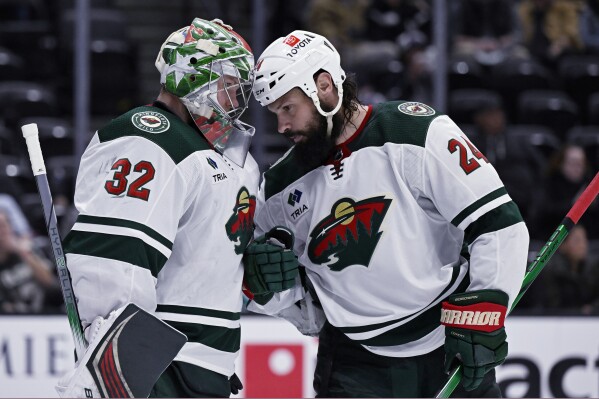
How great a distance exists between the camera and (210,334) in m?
2.92

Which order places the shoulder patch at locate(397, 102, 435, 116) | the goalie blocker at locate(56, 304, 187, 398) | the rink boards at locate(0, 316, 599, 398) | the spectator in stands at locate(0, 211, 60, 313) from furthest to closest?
1. the spectator in stands at locate(0, 211, 60, 313)
2. the rink boards at locate(0, 316, 599, 398)
3. the shoulder patch at locate(397, 102, 435, 116)
4. the goalie blocker at locate(56, 304, 187, 398)

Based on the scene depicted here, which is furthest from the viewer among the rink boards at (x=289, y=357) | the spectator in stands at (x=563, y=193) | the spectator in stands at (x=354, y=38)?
the spectator in stands at (x=354, y=38)

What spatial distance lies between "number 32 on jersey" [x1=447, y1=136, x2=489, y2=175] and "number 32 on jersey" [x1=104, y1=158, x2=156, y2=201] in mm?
819

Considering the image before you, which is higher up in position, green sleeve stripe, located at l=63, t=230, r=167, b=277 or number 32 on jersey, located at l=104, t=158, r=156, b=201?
number 32 on jersey, located at l=104, t=158, r=156, b=201

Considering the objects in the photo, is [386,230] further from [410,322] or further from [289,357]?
[289,357]

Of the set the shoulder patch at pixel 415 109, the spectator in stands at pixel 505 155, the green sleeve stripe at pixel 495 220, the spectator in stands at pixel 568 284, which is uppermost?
the shoulder patch at pixel 415 109

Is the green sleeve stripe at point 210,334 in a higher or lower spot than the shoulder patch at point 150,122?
lower

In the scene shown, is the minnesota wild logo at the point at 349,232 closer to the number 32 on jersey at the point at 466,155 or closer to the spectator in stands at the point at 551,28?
the number 32 on jersey at the point at 466,155

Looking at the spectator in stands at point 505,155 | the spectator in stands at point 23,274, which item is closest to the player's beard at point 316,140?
the spectator in stands at point 23,274

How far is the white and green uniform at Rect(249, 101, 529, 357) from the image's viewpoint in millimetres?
3004

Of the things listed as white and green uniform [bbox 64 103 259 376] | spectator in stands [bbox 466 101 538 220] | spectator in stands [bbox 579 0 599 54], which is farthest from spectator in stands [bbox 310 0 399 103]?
white and green uniform [bbox 64 103 259 376]

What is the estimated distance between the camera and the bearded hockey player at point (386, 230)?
3.00 metres

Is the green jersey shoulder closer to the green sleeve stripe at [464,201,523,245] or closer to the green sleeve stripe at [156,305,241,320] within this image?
the green sleeve stripe at [156,305,241,320]

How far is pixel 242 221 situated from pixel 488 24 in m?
4.88
